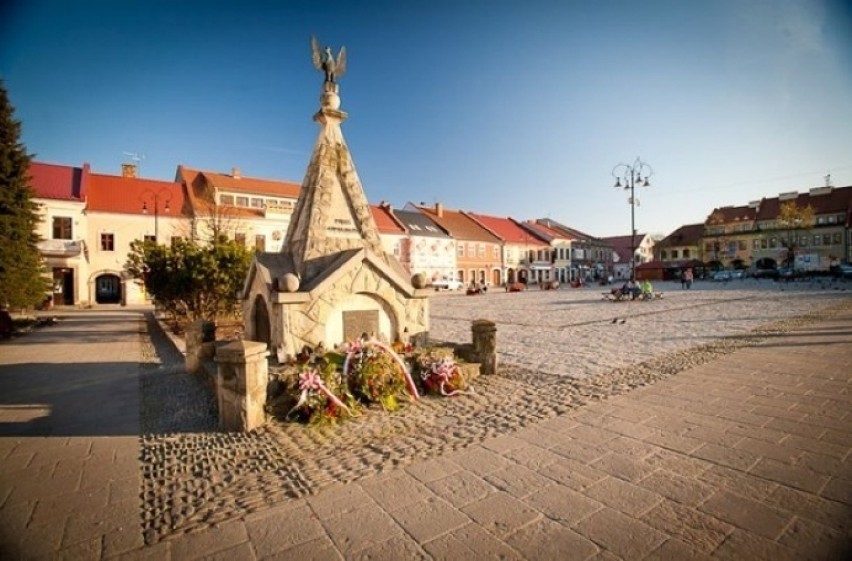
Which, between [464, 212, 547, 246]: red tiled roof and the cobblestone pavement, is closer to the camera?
the cobblestone pavement

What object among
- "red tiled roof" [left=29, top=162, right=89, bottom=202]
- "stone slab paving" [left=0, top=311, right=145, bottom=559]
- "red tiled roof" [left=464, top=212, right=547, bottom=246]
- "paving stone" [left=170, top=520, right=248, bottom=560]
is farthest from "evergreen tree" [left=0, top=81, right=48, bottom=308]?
"red tiled roof" [left=464, top=212, right=547, bottom=246]

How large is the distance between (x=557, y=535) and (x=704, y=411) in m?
3.64

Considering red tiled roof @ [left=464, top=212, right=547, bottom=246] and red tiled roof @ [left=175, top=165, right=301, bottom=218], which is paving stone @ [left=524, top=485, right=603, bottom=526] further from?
red tiled roof @ [left=464, top=212, right=547, bottom=246]

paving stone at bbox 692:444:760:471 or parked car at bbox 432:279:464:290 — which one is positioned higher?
parked car at bbox 432:279:464:290

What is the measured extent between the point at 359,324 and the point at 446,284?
122 ft

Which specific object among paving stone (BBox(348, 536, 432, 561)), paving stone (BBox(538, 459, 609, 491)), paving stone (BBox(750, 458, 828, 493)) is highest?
paving stone (BBox(750, 458, 828, 493))

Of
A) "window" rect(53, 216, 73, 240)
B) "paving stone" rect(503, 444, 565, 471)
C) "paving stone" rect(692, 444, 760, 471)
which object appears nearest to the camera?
"paving stone" rect(692, 444, 760, 471)

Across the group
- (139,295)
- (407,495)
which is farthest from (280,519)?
(139,295)

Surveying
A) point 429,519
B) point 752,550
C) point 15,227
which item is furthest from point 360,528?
point 15,227

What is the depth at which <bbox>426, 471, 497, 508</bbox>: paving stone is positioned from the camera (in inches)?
130

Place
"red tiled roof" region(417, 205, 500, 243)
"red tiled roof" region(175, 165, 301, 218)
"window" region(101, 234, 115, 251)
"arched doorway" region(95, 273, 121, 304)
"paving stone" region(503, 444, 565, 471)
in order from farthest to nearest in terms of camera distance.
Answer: "red tiled roof" region(417, 205, 500, 243), "red tiled roof" region(175, 165, 301, 218), "arched doorway" region(95, 273, 121, 304), "window" region(101, 234, 115, 251), "paving stone" region(503, 444, 565, 471)

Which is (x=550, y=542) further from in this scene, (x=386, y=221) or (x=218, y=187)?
(x=386, y=221)

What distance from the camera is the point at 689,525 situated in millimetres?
2904

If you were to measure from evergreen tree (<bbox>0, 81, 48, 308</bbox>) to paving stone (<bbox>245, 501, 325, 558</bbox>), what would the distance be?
19685 millimetres
